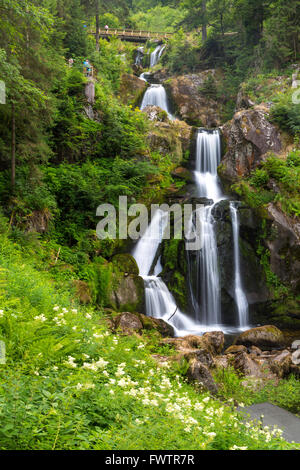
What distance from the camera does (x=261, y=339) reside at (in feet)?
35.2

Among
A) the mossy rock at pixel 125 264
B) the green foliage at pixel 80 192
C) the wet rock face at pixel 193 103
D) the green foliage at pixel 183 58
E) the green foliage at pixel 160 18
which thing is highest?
the green foliage at pixel 160 18

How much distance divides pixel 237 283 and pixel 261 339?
3.34 meters

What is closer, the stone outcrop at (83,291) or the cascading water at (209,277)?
the stone outcrop at (83,291)

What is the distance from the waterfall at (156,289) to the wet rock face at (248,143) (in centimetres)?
667

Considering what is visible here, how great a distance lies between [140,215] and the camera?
1438 cm

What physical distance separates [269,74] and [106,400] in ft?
82.2

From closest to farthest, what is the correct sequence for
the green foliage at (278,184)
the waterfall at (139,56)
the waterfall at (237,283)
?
the waterfall at (237,283)
the green foliage at (278,184)
the waterfall at (139,56)

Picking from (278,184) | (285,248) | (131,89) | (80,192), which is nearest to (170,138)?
(278,184)

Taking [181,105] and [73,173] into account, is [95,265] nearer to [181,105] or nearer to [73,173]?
[73,173]

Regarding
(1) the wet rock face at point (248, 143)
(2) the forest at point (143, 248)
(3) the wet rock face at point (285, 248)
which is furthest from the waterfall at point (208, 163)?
(3) the wet rock face at point (285, 248)

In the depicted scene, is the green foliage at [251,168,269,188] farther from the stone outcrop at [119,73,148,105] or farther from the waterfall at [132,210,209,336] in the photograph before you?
the stone outcrop at [119,73,148,105]

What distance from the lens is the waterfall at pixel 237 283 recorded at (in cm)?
1320

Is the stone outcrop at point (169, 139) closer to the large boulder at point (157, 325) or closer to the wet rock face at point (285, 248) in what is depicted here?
the wet rock face at point (285, 248)

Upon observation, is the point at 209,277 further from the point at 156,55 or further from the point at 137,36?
the point at 137,36
